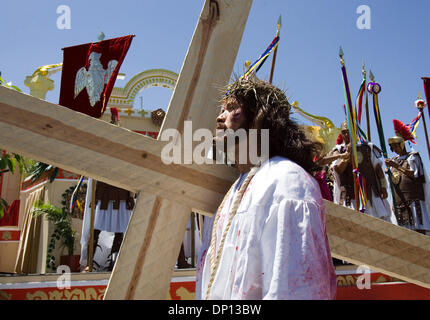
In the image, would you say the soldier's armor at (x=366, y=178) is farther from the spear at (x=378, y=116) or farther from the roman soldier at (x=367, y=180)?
the spear at (x=378, y=116)

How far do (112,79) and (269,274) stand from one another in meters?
4.20

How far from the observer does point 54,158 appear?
4.49 feet

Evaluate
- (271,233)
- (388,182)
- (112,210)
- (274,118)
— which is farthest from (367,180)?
(271,233)

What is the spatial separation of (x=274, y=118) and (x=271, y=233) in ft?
1.84

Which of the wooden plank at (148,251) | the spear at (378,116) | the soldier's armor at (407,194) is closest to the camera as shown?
the wooden plank at (148,251)

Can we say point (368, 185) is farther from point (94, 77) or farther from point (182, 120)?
point (182, 120)

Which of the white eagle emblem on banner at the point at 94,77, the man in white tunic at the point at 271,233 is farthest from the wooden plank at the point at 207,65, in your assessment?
the white eagle emblem on banner at the point at 94,77

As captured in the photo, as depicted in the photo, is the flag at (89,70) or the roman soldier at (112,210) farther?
the roman soldier at (112,210)

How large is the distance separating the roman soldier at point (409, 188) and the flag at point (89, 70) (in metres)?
4.32

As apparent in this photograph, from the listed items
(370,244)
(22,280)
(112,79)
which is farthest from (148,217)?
(112,79)

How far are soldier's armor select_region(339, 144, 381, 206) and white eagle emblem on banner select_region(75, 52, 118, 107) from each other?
144 inches

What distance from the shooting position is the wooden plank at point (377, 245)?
5.00 feet

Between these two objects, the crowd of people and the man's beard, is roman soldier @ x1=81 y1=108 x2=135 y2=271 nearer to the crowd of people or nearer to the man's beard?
the crowd of people

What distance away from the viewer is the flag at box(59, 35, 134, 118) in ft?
16.4
